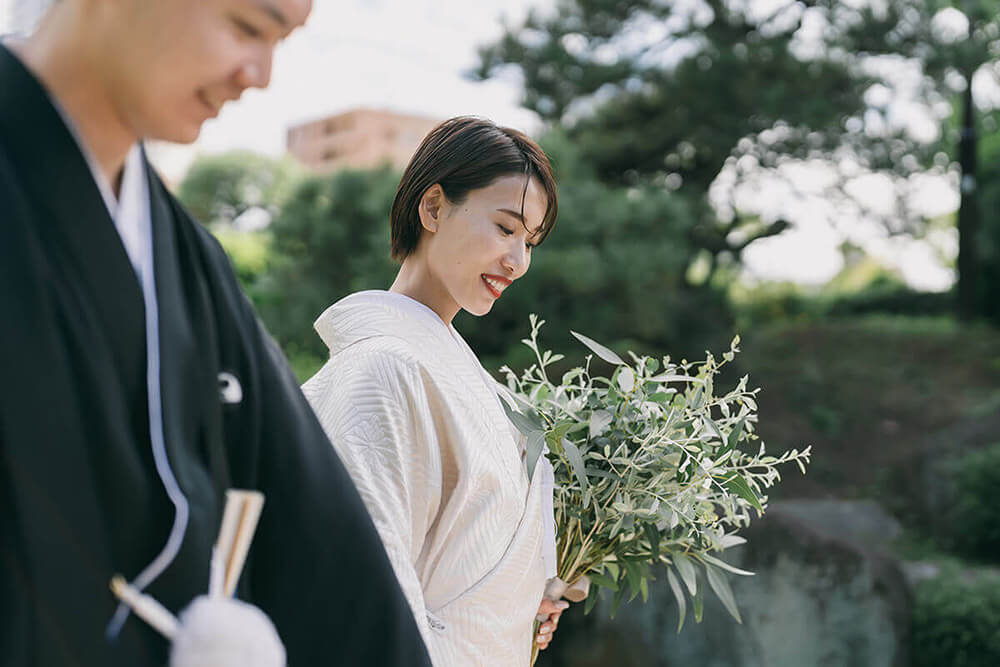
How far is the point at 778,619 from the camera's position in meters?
4.23

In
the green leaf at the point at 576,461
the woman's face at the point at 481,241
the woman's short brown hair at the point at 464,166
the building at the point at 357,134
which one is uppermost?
the woman's short brown hair at the point at 464,166

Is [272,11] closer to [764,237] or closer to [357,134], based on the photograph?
[764,237]

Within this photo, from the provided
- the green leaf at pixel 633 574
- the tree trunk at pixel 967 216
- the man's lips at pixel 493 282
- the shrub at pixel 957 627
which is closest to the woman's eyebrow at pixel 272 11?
the man's lips at pixel 493 282

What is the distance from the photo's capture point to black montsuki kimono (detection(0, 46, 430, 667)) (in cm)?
76

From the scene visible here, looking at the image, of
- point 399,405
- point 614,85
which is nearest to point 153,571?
point 399,405

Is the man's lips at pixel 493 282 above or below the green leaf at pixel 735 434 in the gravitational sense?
above

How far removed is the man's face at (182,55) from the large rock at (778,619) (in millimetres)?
3782

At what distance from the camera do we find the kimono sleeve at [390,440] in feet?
4.46

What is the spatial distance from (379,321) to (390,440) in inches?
11.3

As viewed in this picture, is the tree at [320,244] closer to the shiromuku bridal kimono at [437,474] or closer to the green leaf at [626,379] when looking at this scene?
the green leaf at [626,379]

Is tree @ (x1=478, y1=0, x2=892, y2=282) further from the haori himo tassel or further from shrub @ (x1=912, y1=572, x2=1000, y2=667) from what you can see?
the haori himo tassel

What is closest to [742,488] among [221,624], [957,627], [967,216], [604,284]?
[221,624]

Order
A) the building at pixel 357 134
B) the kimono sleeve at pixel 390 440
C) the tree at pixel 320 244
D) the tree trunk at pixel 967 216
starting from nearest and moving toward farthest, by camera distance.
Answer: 1. the kimono sleeve at pixel 390 440
2. the tree at pixel 320 244
3. the tree trunk at pixel 967 216
4. the building at pixel 357 134

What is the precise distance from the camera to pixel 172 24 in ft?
→ 2.60
